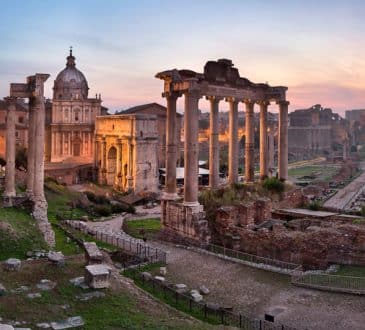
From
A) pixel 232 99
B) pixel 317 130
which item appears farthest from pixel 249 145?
pixel 317 130

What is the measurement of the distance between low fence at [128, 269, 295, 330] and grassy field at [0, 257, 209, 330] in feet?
4.26

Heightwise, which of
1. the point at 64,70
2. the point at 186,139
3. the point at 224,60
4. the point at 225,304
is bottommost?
the point at 225,304

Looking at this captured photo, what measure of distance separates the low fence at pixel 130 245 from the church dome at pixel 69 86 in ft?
132

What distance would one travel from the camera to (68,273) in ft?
49.6

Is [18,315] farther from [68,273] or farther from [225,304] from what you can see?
[225,304]

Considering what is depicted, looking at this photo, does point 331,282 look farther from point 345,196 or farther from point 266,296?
point 345,196

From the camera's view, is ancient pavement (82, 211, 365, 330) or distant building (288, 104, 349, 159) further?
distant building (288, 104, 349, 159)

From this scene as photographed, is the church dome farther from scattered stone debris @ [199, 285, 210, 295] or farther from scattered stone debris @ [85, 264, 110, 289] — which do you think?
scattered stone debris @ [85, 264, 110, 289]

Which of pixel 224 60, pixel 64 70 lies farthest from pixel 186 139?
pixel 64 70

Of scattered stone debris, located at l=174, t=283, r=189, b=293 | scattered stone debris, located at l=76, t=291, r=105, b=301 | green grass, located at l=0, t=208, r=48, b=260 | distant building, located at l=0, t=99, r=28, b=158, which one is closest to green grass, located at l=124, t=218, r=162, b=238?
green grass, located at l=0, t=208, r=48, b=260

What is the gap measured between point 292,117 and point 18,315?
14267 cm

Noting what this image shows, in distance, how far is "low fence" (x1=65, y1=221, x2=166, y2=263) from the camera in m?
20.3

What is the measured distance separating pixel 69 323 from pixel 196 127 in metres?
13.6

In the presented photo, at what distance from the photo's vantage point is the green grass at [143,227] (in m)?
26.3
